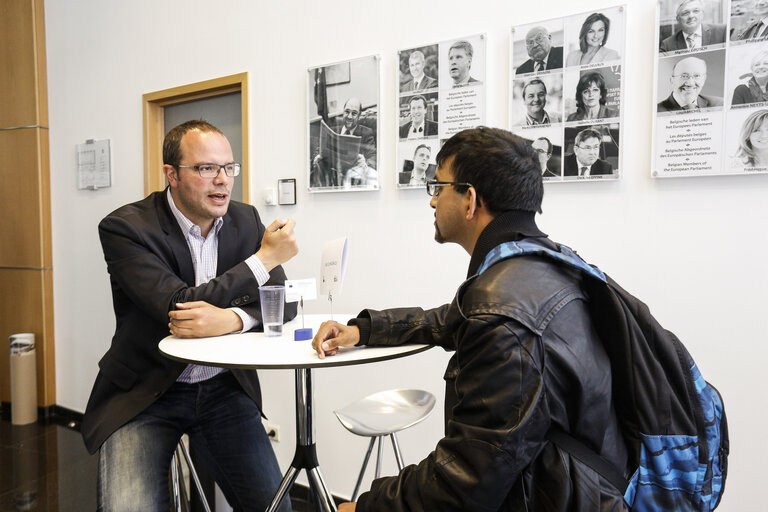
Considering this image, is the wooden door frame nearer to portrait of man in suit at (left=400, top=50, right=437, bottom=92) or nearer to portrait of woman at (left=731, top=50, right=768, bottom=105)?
portrait of man in suit at (left=400, top=50, right=437, bottom=92)

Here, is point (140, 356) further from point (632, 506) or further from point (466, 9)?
point (466, 9)

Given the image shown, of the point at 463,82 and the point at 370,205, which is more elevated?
the point at 463,82

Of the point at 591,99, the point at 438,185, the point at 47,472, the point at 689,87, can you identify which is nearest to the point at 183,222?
the point at 438,185

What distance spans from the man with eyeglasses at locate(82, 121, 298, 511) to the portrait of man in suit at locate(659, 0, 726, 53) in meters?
1.47

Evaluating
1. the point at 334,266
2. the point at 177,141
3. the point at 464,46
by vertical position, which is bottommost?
the point at 334,266

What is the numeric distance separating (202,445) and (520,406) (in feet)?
4.58

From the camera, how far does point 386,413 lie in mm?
1941

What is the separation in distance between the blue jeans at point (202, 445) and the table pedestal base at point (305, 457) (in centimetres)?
32

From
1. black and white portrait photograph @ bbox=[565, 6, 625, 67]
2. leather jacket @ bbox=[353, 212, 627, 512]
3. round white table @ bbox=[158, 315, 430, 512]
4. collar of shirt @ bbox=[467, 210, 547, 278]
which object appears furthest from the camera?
black and white portrait photograph @ bbox=[565, 6, 625, 67]

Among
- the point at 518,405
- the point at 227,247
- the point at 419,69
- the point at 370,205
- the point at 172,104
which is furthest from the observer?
the point at 172,104

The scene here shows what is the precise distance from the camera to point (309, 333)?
5.41 feet

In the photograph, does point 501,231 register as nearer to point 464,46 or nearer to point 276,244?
point 276,244

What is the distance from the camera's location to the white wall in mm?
1924

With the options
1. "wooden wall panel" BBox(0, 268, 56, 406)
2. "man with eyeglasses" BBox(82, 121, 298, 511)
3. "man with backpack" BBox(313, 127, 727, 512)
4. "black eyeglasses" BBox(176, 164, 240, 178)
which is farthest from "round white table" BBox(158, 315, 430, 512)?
"wooden wall panel" BBox(0, 268, 56, 406)
